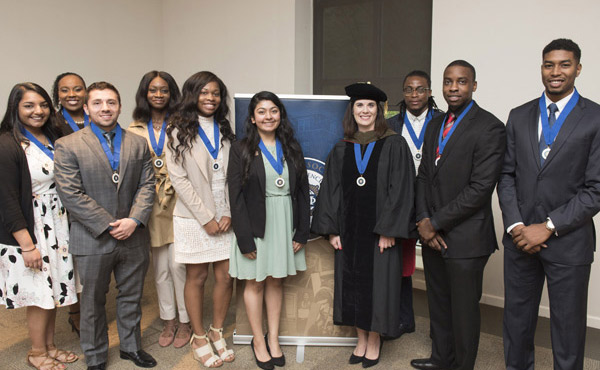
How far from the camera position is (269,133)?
293 centimetres

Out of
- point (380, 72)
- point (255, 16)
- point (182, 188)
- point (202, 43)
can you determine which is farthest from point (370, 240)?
point (202, 43)

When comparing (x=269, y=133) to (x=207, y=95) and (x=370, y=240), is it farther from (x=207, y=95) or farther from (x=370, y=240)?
(x=370, y=240)

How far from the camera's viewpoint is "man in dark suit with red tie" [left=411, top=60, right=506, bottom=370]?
2494 mm

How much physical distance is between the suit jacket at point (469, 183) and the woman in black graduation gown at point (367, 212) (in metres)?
0.22

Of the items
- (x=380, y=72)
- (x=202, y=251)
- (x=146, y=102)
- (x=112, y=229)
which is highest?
(x=380, y=72)

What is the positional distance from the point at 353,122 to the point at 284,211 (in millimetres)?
720

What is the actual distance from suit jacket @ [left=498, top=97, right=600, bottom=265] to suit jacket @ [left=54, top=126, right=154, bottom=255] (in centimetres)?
220

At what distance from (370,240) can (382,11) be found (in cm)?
304

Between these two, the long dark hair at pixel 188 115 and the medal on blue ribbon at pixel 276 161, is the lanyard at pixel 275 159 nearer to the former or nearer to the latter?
the medal on blue ribbon at pixel 276 161

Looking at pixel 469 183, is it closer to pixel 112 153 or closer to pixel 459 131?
pixel 459 131

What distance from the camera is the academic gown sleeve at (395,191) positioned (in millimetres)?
2711

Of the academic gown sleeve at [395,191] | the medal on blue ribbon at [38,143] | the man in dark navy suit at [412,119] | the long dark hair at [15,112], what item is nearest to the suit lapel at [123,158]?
the medal on blue ribbon at [38,143]

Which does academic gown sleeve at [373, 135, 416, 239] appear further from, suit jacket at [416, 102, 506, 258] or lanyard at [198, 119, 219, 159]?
lanyard at [198, 119, 219, 159]

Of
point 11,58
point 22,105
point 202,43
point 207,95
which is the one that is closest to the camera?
point 22,105
